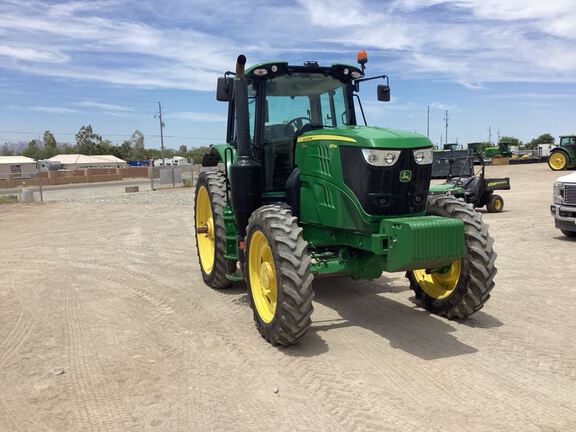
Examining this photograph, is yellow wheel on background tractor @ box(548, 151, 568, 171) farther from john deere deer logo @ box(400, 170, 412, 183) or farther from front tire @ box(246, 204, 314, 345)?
front tire @ box(246, 204, 314, 345)

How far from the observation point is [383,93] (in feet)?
20.6

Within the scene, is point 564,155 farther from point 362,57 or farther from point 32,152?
point 32,152

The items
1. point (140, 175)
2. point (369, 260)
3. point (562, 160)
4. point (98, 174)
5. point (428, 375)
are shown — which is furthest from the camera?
point (140, 175)

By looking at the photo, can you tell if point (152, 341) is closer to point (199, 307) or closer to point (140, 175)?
point (199, 307)

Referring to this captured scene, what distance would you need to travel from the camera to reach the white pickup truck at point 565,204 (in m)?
9.77

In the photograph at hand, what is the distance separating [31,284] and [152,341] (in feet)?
11.5

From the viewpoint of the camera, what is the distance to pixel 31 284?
7.59 metres

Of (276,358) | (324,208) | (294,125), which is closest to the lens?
(276,358)

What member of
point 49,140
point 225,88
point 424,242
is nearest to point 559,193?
point 424,242

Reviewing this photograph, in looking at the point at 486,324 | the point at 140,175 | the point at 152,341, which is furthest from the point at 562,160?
the point at 140,175

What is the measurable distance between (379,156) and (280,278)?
1414mm

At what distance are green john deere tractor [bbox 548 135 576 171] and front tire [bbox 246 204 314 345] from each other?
3120 cm

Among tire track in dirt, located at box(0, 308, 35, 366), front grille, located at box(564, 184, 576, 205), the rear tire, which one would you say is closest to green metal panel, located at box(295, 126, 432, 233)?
tire track in dirt, located at box(0, 308, 35, 366)

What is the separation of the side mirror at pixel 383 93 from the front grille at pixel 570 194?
17.8ft
